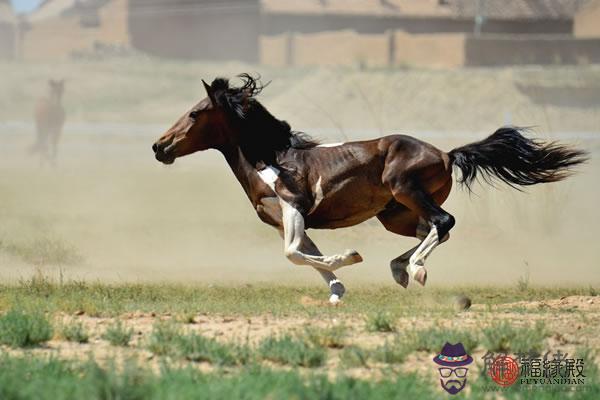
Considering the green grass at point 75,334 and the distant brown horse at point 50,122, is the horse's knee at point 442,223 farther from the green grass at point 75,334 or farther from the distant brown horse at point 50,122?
the distant brown horse at point 50,122

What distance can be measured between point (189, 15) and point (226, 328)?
164ft

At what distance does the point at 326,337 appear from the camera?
865 centimetres

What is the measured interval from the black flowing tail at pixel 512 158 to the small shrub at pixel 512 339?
3697mm

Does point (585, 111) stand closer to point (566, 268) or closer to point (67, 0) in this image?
point (566, 268)

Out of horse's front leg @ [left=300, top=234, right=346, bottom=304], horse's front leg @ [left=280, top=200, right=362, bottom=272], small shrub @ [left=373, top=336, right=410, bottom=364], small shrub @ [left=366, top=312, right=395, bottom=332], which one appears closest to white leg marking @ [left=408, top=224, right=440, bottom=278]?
horse's front leg @ [left=280, top=200, right=362, bottom=272]

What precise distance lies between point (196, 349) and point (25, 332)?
1.31 metres

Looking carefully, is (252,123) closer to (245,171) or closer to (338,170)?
(245,171)

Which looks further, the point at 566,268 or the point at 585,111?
the point at 585,111

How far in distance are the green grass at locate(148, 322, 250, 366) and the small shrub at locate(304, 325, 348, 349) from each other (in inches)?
20.1

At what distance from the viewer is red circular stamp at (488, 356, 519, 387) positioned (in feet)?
26.1

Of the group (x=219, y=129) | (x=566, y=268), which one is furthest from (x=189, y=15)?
(x=219, y=129)

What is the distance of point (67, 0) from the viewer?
68.8 metres

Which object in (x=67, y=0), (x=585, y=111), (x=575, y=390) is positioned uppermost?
(x=67, y=0)

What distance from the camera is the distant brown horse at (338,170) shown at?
39.4 ft
